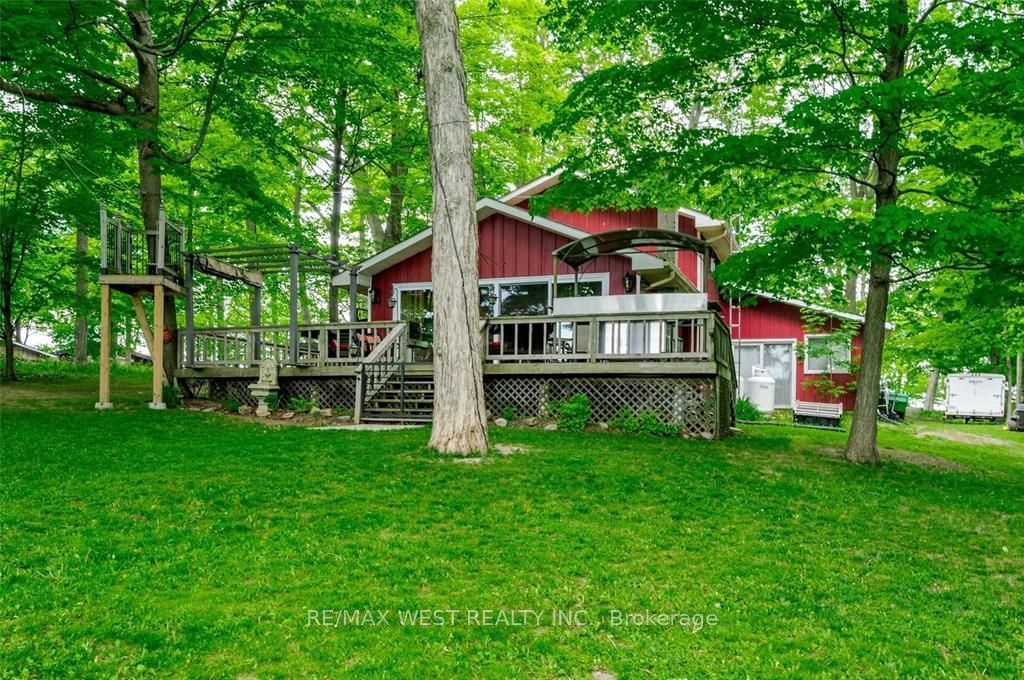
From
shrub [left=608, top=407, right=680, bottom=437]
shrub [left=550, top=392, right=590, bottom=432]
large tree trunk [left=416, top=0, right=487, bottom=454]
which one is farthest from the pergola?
shrub [left=608, top=407, right=680, bottom=437]

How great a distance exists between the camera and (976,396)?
23.9 metres

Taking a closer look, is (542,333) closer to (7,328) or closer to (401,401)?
(401,401)

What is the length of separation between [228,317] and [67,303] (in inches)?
680

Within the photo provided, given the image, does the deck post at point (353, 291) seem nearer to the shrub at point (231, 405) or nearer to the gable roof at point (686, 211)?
the shrub at point (231, 405)

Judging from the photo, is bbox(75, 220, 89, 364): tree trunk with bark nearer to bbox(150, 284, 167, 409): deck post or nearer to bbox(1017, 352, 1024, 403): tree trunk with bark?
bbox(150, 284, 167, 409): deck post

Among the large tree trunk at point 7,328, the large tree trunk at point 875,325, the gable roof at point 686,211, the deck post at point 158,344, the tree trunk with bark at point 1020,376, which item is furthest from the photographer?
the tree trunk with bark at point 1020,376

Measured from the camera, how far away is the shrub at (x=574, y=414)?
34.0 ft

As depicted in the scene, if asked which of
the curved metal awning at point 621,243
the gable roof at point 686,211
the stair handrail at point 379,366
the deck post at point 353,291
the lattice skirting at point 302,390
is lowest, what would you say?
the lattice skirting at point 302,390

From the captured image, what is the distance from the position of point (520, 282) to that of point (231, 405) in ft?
22.2

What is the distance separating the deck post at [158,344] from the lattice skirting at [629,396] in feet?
19.9

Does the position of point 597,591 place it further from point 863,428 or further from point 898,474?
point 863,428

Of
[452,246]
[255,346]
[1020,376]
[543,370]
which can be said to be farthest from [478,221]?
[1020,376]

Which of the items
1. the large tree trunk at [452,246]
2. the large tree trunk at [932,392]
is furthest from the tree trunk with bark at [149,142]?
the large tree trunk at [932,392]

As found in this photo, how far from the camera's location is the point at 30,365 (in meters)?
17.9
